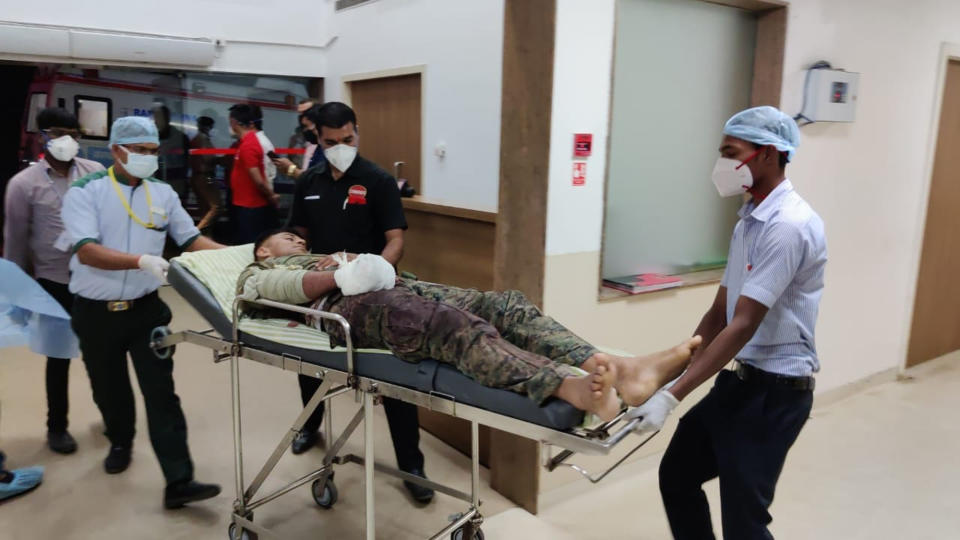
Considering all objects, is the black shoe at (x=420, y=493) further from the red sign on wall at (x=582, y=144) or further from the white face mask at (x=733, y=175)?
the white face mask at (x=733, y=175)

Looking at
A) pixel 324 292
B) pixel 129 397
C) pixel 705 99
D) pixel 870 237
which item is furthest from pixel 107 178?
pixel 870 237

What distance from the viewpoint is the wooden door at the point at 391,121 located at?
181 inches

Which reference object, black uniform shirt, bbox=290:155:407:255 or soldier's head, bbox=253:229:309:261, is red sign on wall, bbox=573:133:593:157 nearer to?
black uniform shirt, bbox=290:155:407:255

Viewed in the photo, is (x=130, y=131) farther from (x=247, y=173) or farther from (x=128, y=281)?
(x=247, y=173)

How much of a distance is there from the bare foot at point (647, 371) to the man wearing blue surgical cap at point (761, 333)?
3 centimetres

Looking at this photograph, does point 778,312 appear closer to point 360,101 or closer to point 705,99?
point 705,99

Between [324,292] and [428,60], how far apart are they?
257cm

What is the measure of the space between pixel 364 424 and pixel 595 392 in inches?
40.0

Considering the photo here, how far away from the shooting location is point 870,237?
4.08m

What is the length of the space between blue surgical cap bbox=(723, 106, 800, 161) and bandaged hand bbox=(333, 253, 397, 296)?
1.08m

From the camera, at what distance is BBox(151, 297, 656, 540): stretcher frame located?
5.26 ft

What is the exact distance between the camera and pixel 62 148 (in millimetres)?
3125

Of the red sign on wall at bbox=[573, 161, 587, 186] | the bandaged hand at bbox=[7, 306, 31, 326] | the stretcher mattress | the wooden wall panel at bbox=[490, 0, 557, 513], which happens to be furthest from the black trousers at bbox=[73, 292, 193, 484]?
the red sign on wall at bbox=[573, 161, 587, 186]

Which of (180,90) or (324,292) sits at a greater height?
(180,90)
